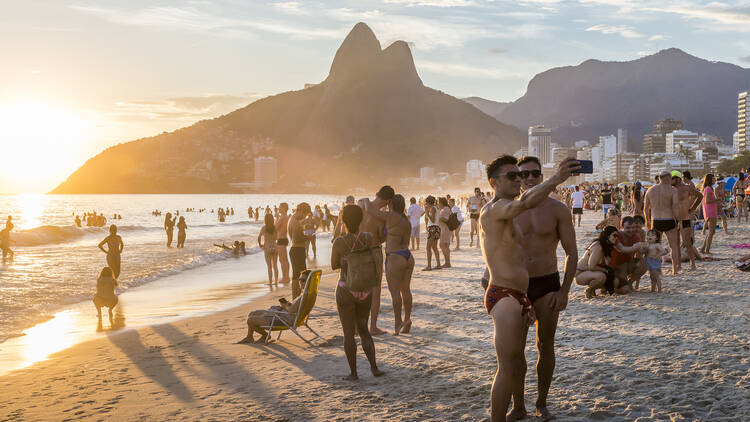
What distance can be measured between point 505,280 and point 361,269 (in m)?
1.99

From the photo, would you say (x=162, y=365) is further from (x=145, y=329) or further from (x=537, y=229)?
(x=537, y=229)

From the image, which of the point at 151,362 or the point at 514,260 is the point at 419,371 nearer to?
the point at 514,260

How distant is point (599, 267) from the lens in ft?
29.3

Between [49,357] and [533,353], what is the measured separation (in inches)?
238

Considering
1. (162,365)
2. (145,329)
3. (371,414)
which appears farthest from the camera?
(145,329)

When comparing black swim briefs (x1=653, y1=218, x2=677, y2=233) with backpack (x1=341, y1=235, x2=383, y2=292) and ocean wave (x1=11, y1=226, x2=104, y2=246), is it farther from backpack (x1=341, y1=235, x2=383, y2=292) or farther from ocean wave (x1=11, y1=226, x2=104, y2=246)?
ocean wave (x1=11, y1=226, x2=104, y2=246)

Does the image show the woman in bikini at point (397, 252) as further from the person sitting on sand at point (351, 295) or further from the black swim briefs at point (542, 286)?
the black swim briefs at point (542, 286)

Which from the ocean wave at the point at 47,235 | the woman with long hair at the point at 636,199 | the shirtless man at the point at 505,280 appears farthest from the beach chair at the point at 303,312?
the ocean wave at the point at 47,235

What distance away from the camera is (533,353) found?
5918mm

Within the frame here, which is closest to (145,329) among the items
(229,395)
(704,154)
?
(229,395)

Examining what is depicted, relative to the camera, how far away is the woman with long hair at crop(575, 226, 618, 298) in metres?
8.84

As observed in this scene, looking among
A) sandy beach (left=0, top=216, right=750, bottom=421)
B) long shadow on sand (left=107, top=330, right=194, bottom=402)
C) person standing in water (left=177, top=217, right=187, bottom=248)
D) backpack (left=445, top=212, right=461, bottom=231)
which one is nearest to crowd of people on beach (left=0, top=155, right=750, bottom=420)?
sandy beach (left=0, top=216, right=750, bottom=421)

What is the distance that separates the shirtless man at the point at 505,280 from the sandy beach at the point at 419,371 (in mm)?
997

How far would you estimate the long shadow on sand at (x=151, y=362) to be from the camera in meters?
5.55
